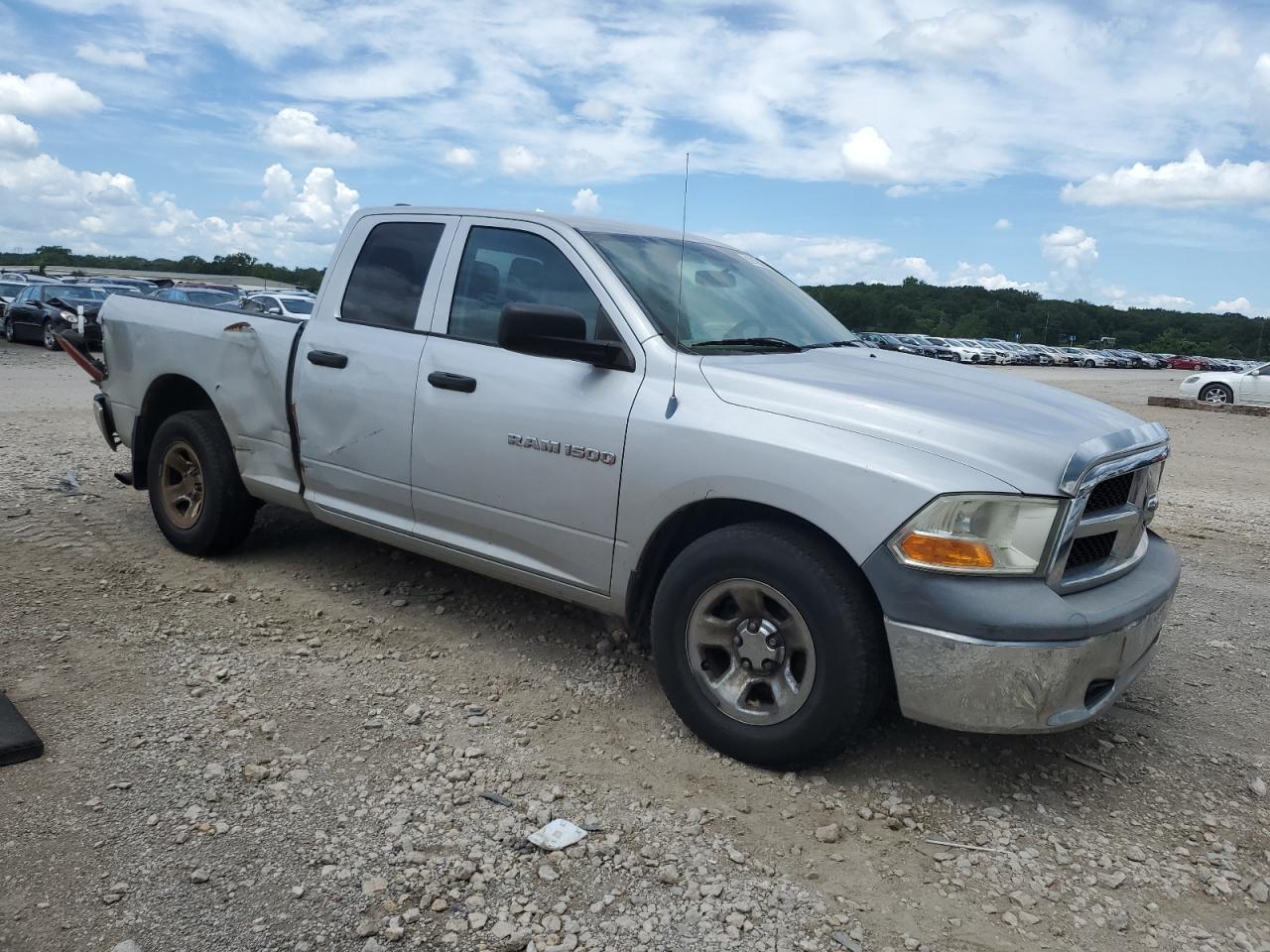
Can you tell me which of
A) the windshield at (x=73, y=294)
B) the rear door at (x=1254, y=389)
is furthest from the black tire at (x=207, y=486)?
the rear door at (x=1254, y=389)

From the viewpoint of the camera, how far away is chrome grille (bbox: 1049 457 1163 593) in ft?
10.4

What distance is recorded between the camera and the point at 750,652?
3.46 m

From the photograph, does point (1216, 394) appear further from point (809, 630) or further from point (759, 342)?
point (809, 630)

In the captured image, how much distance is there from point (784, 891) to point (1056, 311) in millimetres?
120170

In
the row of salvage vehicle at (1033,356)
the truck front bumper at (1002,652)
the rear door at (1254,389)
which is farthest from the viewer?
the row of salvage vehicle at (1033,356)

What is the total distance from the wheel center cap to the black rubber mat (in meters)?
2.38

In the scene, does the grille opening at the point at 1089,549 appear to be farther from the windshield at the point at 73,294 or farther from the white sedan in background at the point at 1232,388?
the windshield at the point at 73,294

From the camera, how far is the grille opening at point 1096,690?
127 inches

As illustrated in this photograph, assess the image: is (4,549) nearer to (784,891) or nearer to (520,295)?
(520,295)

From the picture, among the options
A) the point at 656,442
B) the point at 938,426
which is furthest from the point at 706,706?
the point at 938,426

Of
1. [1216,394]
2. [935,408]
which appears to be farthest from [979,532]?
[1216,394]

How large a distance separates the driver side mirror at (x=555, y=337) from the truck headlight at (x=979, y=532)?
128 cm

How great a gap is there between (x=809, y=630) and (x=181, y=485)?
3.91 metres

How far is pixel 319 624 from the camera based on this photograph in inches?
188
